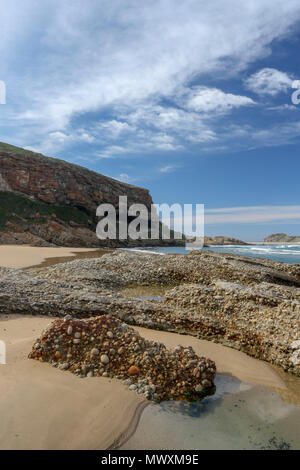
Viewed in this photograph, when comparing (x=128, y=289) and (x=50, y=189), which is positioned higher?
(x=50, y=189)

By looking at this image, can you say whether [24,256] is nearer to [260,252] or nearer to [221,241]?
[260,252]

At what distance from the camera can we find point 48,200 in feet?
187

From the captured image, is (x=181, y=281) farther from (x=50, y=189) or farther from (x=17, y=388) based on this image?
(x=50, y=189)

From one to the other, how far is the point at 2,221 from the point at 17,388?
1852 inches

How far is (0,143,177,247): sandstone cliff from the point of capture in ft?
157

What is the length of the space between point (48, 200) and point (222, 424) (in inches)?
2293

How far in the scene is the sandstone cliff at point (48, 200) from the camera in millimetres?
47781

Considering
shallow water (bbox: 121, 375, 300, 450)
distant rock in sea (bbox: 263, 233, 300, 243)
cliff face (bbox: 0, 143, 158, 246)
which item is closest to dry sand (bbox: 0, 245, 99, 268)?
cliff face (bbox: 0, 143, 158, 246)

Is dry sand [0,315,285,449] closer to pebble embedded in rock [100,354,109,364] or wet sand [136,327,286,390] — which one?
wet sand [136,327,286,390]

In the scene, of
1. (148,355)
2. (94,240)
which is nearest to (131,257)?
(148,355)

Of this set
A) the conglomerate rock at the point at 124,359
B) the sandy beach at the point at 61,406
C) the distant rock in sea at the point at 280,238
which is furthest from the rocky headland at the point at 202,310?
the distant rock in sea at the point at 280,238

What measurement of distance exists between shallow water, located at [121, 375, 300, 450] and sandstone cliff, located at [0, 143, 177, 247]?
142 ft
